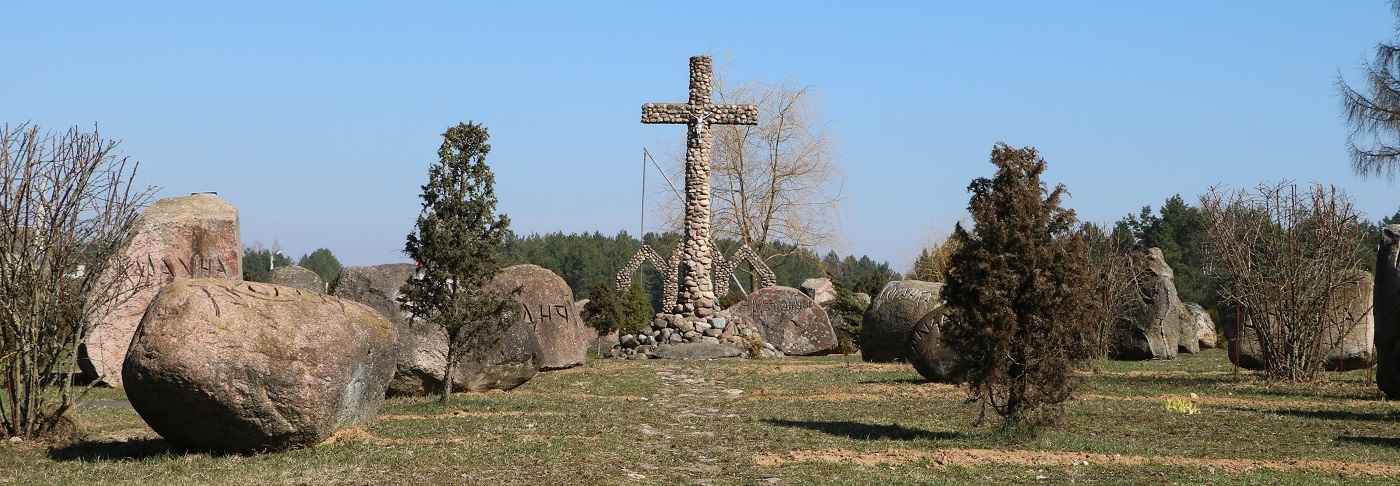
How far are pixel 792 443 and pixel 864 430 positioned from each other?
165 centimetres

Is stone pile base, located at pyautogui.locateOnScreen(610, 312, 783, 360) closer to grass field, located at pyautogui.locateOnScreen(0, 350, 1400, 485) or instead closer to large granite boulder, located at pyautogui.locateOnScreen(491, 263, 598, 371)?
large granite boulder, located at pyautogui.locateOnScreen(491, 263, 598, 371)

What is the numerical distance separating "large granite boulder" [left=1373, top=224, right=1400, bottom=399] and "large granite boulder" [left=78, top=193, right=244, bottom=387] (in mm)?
18877

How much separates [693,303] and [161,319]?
25.5m

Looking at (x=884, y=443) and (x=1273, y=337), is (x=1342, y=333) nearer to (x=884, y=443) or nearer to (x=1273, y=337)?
(x=1273, y=337)

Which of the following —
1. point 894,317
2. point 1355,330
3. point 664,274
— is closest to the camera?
point 1355,330

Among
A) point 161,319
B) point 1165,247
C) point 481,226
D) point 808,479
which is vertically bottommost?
point 808,479

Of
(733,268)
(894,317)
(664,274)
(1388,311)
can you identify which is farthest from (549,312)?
(733,268)

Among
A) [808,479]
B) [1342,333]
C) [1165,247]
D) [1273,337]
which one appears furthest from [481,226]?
[1165,247]

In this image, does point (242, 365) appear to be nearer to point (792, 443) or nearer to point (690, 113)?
point (792, 443)

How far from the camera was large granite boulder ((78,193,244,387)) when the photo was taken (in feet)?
74.5

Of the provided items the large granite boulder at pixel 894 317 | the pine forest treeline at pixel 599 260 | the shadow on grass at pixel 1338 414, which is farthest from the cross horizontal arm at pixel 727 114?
the pine forest treeline at pixel 599 260

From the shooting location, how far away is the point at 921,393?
2120 cm

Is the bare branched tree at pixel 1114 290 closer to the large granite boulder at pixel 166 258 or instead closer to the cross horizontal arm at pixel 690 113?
the cross horizontal arm at pixel 690 113

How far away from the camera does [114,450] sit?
1384 cm
